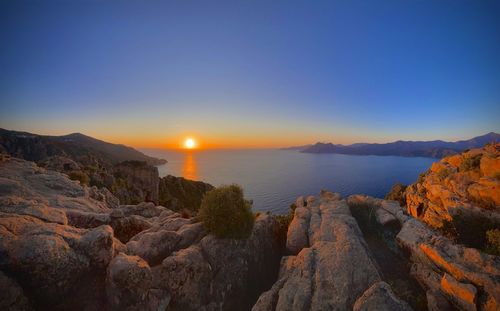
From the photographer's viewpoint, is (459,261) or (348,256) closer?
(459,261)

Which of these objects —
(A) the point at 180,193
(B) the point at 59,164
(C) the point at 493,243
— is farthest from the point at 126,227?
(A) the point at 180,193

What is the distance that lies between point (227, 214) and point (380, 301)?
38.4 ft

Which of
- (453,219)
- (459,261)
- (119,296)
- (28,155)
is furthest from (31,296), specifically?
(28,155)

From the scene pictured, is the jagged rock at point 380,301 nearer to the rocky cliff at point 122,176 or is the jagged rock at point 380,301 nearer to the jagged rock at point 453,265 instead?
the jagged rock at point 453,265

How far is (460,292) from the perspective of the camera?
11.4 m

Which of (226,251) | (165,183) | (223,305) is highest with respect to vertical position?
(226,251)

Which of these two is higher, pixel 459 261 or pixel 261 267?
pixel 459 261

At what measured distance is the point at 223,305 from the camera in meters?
15.1

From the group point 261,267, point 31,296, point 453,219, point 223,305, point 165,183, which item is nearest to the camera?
point 31,296

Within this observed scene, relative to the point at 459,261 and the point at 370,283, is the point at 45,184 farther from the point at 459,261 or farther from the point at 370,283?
the point at 459,261

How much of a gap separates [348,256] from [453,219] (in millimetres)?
12973

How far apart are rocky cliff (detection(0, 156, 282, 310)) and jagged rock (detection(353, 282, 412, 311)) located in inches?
350

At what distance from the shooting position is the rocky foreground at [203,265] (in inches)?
424

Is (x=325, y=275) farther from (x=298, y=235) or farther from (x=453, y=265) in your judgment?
(x=453, y=265)
